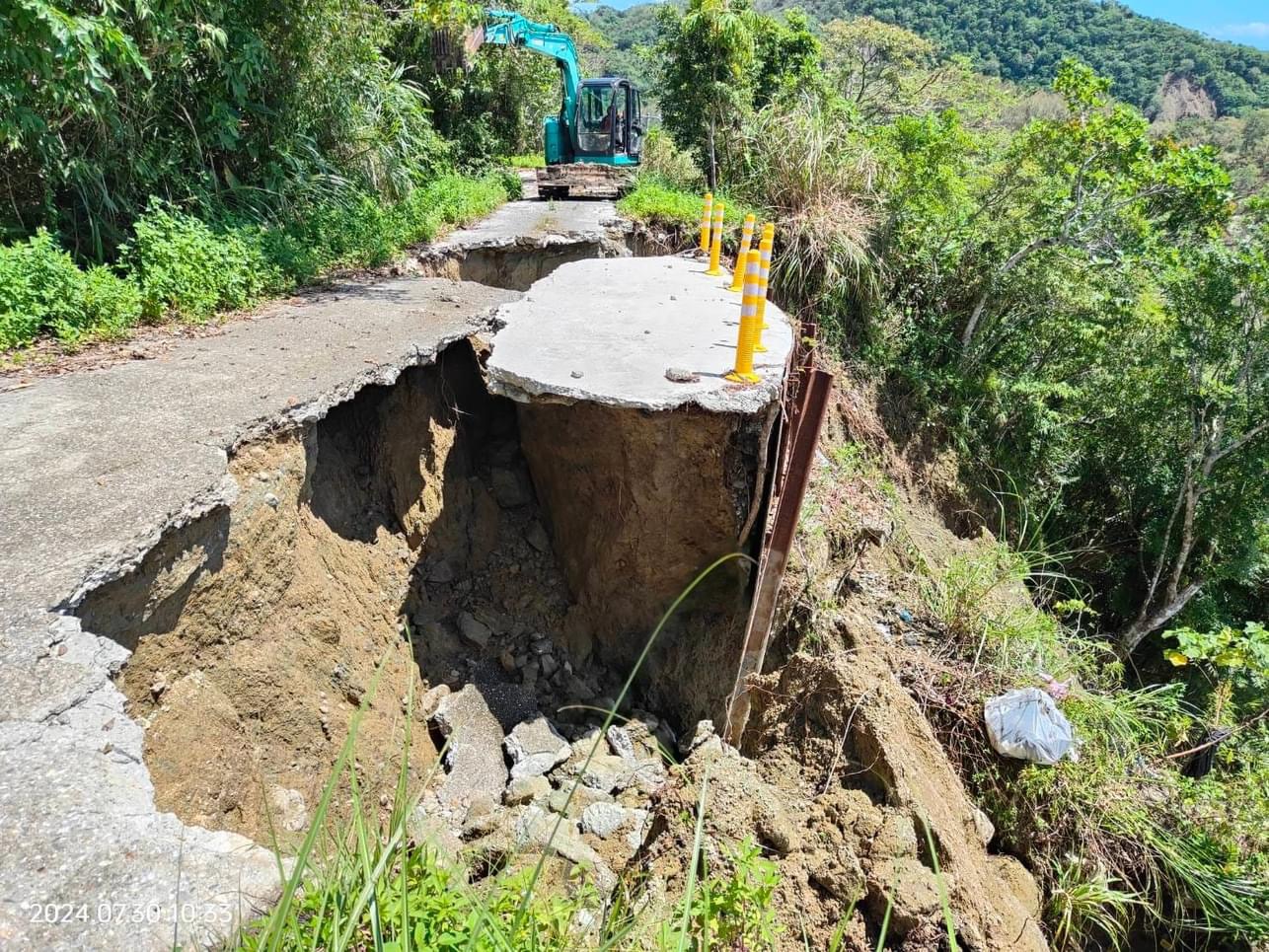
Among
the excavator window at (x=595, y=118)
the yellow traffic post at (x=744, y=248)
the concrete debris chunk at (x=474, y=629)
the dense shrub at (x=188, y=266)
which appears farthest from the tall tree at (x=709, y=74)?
the concrete debris chunk at (x=474, y=629)

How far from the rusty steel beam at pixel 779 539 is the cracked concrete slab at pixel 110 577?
8.56 feet

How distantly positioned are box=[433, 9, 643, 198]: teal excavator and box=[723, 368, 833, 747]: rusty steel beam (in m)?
9.68

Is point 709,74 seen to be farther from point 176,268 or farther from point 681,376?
point 681,376

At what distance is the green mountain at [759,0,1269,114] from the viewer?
2147 inches

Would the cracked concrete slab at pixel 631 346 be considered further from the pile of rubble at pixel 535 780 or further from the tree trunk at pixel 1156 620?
the tree trunk at pixel 1156 620

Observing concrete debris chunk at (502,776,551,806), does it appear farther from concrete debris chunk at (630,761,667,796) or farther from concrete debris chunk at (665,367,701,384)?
concrete debris chunk at (665,367,701,384)

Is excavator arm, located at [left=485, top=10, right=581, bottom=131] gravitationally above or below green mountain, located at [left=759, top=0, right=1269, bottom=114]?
below

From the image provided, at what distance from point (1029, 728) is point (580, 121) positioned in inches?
477

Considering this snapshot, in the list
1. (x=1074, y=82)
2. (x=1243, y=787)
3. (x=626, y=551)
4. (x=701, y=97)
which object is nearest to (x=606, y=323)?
(x=626, y=551)

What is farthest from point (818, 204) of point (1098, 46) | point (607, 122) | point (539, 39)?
point (1098, 46)

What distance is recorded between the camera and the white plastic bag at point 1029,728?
4.25 meters

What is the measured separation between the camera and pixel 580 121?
12961 mm

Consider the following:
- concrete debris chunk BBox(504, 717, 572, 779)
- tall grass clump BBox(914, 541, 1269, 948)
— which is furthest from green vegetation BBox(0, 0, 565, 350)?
tall grass clump BBox(914, 541, 1269, 948)

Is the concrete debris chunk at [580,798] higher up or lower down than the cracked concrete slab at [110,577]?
lower down
